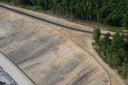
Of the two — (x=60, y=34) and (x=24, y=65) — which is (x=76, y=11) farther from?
(x=24, y=65)

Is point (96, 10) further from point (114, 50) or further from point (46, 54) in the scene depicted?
point (114, 50)

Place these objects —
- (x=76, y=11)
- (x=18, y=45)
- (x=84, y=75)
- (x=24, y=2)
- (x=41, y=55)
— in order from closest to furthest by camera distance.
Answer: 1. (x=84, y=75)
2. (x=41, y=55)
3. (x=18, y=45)
4. (x=76, y=11)
5. (x=24, y=2)

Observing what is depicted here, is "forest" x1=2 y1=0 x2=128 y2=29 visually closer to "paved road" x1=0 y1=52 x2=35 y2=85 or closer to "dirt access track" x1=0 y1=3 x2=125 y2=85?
"dirt access track" x1=0 y1=3 x2=125 y2=85

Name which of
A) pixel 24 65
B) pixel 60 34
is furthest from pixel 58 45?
pixel 24 65

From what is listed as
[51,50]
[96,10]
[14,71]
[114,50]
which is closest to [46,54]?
[51,50]

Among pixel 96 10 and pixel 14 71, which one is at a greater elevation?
pixel 96 10
